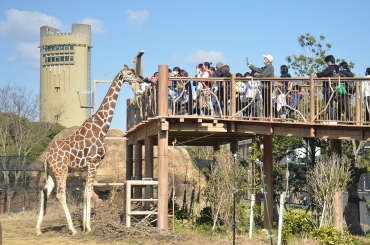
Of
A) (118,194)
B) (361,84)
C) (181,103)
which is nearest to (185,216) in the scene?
(118,194)

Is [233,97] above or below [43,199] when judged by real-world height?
above

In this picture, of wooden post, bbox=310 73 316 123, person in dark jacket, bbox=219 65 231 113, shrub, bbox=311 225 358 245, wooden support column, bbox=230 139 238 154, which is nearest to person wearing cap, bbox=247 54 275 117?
person in dark jacket, bbox=219 65 231 113

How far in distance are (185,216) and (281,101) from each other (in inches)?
238

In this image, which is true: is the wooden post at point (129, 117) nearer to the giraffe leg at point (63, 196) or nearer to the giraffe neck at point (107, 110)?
the giraffe neck at point (107, 110)

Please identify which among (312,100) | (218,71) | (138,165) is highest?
(218,71)

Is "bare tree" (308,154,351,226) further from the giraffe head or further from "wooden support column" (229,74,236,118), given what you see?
the giraffe head

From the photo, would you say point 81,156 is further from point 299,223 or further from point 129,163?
point 129,163

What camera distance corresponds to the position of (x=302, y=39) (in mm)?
27203

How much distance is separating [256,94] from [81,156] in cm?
547

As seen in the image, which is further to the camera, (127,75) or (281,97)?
(127,75)

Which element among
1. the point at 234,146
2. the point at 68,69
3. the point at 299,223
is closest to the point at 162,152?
the point at 299,223

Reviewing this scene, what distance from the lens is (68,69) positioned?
59750mm

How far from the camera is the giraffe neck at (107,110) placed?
65.8 feet

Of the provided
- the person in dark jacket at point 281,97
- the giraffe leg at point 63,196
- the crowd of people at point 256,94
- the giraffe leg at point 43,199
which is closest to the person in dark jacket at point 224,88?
the crowd of people at point 256,94
